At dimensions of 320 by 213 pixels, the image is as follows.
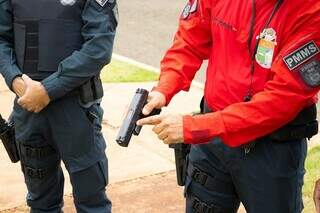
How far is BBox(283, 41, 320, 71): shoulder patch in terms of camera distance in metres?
2.22

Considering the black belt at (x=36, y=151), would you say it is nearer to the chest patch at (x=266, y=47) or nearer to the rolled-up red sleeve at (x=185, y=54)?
the rolled-up red sleeve at (x=185, y=54)

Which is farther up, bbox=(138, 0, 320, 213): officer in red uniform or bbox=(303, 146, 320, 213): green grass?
bbox=(138, 0, 320, 213): officer in red uniform

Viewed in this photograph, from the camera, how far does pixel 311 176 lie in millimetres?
4508

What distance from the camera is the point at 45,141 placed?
3.35 meters

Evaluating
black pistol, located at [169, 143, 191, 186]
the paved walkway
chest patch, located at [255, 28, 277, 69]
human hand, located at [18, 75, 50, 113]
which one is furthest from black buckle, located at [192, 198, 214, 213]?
the paved walkway

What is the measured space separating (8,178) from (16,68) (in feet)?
4.92

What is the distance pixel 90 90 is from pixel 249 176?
1.16 meters

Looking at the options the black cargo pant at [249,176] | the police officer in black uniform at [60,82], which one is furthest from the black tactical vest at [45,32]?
the black cargo pant at [249,176]

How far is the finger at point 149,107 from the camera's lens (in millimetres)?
2486

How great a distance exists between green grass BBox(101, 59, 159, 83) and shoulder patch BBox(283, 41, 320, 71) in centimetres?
470

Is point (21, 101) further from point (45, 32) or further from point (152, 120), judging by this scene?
point (152, 120)

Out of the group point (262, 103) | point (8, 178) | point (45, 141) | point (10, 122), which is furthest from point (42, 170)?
point (262, 103)

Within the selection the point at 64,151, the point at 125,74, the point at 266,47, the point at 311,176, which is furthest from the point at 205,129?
the point at 125,74

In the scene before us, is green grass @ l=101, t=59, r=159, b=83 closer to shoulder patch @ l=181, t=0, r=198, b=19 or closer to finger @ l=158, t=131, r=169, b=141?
shoulder patch @ l=181, t=0, r=198, b=19
